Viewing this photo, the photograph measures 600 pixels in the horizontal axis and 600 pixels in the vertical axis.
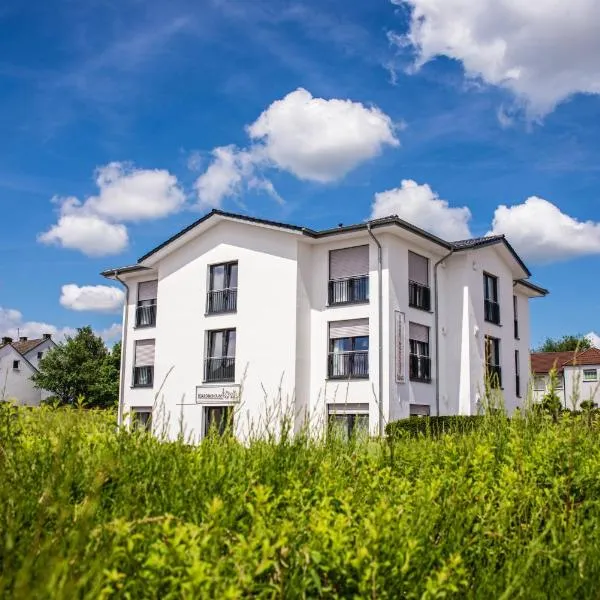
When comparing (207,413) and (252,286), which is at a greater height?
(252,286)

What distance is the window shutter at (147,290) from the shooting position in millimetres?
33375

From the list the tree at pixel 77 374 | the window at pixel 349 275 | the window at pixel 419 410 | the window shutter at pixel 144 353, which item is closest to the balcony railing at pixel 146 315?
the window shutter at pixel 144 353

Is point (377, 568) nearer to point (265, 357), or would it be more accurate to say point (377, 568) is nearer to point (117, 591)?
point (117, 591)

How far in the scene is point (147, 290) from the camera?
1329 inches

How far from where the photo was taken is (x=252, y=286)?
2711cm

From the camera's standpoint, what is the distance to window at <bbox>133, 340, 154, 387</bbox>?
107ft

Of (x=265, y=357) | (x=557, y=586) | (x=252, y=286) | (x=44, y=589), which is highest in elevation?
(x=252, y=286)

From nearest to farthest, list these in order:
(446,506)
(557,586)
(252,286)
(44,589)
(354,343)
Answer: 1. (44,589)
2. (557,586)
3. (446,506)
4. (354,343)
5. (252,286)

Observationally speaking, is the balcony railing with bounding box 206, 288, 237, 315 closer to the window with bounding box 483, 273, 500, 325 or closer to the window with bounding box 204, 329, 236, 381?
the window with bounding box 204, 329, 236, 381

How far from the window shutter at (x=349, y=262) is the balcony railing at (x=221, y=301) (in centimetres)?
426

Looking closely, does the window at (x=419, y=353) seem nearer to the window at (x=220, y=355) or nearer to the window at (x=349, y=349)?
the window at (x=349, y=349)

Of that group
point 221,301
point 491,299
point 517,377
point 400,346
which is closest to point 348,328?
point 400,346

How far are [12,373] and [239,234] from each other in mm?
39293

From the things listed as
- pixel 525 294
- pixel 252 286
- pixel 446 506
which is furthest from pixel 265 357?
pixel 446 506
